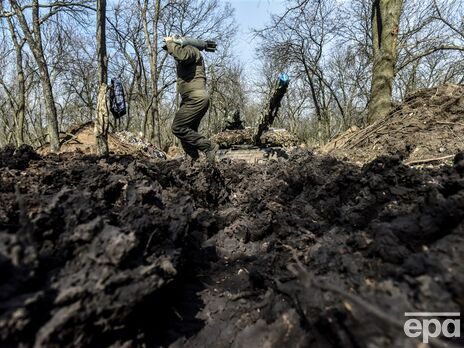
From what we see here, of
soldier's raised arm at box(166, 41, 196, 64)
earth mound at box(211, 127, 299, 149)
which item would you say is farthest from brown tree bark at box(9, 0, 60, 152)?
soldier's raised arm at box(166, 41, 196, 64)

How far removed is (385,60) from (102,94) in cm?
647

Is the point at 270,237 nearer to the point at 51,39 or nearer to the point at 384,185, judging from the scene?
the point at 384,185

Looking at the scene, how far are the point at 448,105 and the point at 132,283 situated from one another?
18.6 feet

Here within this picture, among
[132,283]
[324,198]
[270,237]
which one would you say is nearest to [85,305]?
[132,283]

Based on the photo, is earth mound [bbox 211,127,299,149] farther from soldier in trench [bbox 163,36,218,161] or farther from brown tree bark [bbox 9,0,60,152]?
brown tree bark [bbox 9,0,60,152]

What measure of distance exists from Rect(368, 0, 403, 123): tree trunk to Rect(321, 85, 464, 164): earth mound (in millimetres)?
1625

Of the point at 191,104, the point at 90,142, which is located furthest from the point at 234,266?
the point at 90,142

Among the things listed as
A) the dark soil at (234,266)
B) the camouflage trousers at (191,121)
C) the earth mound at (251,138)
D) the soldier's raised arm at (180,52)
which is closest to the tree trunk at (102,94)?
the camouflage trousers at (191,121)

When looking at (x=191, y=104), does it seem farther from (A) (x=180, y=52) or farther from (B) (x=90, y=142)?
(B) (x=90, y=142)

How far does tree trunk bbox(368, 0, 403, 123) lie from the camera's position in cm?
792

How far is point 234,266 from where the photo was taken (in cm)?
220

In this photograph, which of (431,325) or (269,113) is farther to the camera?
(269,113)

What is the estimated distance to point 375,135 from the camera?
19.6ft

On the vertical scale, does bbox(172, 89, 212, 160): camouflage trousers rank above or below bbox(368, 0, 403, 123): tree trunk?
below
